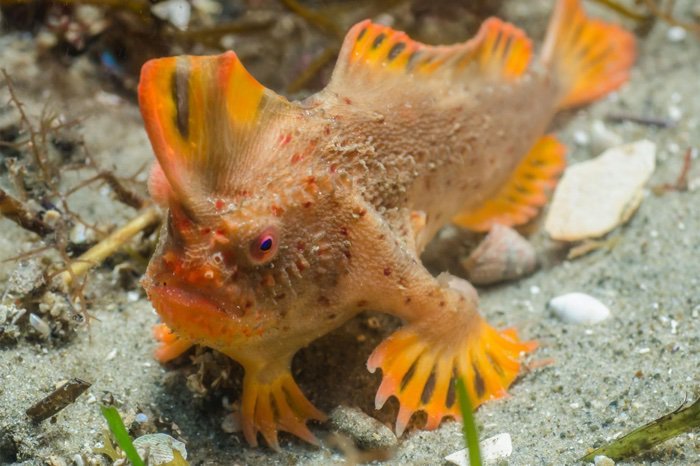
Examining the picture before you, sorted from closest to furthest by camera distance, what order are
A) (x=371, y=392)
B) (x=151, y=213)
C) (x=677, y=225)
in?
1. (x=371, y=392)
2. (x=151, y=213)
3. (x=677, y=225)

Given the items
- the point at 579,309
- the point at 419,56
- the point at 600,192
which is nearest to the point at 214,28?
the point at 419,56

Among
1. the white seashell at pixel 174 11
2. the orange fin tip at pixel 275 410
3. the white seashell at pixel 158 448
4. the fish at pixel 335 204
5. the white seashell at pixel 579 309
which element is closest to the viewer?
the fish at pixel 335 204

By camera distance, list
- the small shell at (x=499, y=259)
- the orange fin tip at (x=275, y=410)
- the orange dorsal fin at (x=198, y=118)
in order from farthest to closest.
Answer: the small shell at (x=499, y=259) → the orange fin tip at (x=275, y=410) → the orange dorsal fin at (x=198, y=118)

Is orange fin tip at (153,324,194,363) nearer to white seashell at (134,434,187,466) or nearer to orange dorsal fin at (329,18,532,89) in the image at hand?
white seashell at (134,434,187,466)

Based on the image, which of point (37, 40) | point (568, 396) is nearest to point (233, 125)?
point (568, 396)

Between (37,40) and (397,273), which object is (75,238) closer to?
(397,273)

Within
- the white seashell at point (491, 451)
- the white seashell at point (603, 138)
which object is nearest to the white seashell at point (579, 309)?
the white seashell at point (491, 451)

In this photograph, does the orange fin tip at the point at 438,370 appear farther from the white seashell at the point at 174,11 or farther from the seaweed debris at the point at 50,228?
the white seashell at the point at 174,11

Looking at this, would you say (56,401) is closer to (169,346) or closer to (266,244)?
(169,346)
